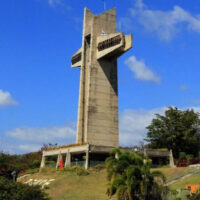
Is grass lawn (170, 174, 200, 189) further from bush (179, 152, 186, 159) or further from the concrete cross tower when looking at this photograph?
the concrete cross tower

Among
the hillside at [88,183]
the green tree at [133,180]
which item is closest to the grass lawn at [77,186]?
the hillside at [88,183]

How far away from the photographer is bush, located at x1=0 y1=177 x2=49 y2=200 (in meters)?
28.1

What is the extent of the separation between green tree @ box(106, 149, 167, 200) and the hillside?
19.8 ft

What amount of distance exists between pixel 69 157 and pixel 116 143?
8.74 meters

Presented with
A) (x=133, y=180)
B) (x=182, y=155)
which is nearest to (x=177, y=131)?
(x=182, y=155)

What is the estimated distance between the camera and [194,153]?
63156 mm

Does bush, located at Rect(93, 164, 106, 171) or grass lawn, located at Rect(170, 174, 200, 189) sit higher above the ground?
bush, located at Rect(93, 164, 106, 171)

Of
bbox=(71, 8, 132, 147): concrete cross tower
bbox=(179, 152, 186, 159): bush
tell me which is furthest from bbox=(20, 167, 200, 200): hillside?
bbox=(179, 152, 186, 159): bush

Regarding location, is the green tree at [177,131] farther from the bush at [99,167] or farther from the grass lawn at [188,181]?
the grass lawn at [188,181]

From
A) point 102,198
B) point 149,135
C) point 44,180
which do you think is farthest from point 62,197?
point 149,135

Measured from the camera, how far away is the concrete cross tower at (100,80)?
5778cm

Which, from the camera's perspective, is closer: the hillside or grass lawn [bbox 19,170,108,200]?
the hillside

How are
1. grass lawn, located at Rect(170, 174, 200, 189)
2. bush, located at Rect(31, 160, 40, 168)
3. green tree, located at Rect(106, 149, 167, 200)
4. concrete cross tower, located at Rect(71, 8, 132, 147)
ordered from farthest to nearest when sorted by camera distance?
bush, located at Rect(31, 160, 40, 168), concrete cross tower, located at Rect(71, 8, 132, 147), grass lawn, located at Rect(170, 174, 200, 189), green tree, located at Rect(106, 149, 167, 200)

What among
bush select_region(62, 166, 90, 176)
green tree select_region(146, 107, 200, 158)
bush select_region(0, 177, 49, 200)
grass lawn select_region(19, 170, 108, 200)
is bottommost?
bush select_region(0, 177, 49, 200)
